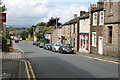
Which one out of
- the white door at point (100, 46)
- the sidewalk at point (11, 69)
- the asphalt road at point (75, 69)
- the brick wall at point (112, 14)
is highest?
the brick wall at point (112, 14)

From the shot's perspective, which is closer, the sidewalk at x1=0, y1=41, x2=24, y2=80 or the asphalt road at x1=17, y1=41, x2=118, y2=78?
the asphalt road at x1=17, y1=41, x2=118, y2=78

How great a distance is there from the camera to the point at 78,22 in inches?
1732

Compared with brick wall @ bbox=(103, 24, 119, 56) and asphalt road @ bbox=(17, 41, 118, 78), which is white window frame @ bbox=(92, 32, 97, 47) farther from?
asphalt road @ bbox=(17, 41, 118, 78)

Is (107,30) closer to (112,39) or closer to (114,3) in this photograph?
(112,39)

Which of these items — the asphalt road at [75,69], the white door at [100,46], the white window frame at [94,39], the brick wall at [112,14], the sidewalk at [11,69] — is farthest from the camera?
the white window frame at [94,39]

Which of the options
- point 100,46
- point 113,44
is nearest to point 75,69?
point 113,44

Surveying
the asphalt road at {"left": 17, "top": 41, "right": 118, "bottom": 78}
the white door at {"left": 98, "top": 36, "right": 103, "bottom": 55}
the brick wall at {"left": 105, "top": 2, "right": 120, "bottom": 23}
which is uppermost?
the brick wall at {"left": 105, "top": 2, "right": 120, "bottom": 23}

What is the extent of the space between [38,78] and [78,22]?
3248 centimetres

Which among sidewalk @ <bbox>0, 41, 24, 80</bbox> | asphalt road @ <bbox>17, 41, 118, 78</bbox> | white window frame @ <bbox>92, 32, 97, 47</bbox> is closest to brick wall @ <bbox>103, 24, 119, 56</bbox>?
white window frame @ <bbox>92, 32, 97, 47</bbox>

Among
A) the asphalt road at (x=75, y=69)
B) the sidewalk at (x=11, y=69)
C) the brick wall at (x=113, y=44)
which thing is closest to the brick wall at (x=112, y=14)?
the brick wall at (x=113, y=44)

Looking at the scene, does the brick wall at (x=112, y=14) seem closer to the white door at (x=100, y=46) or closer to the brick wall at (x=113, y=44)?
the brick wall at (x=113, y=44)

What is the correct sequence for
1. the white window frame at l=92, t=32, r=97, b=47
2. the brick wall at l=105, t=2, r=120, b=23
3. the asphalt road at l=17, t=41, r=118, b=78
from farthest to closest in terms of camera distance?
the white window frame at l=92, t=32, r=97, b=47
the brick wall at l=105, t=2, r=120, b=23
the asphalt road at l=17, t=41, r=118, b=78

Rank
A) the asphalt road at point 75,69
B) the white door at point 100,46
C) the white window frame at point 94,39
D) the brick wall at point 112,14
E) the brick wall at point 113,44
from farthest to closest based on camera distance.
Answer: the white window frame at point 94,39 → the white door at point 100,46 → the brick wall at point 113,44 → the brick wall at point 112,14 → the asphalt road at point 75,69

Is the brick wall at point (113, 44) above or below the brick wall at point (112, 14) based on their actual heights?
below
